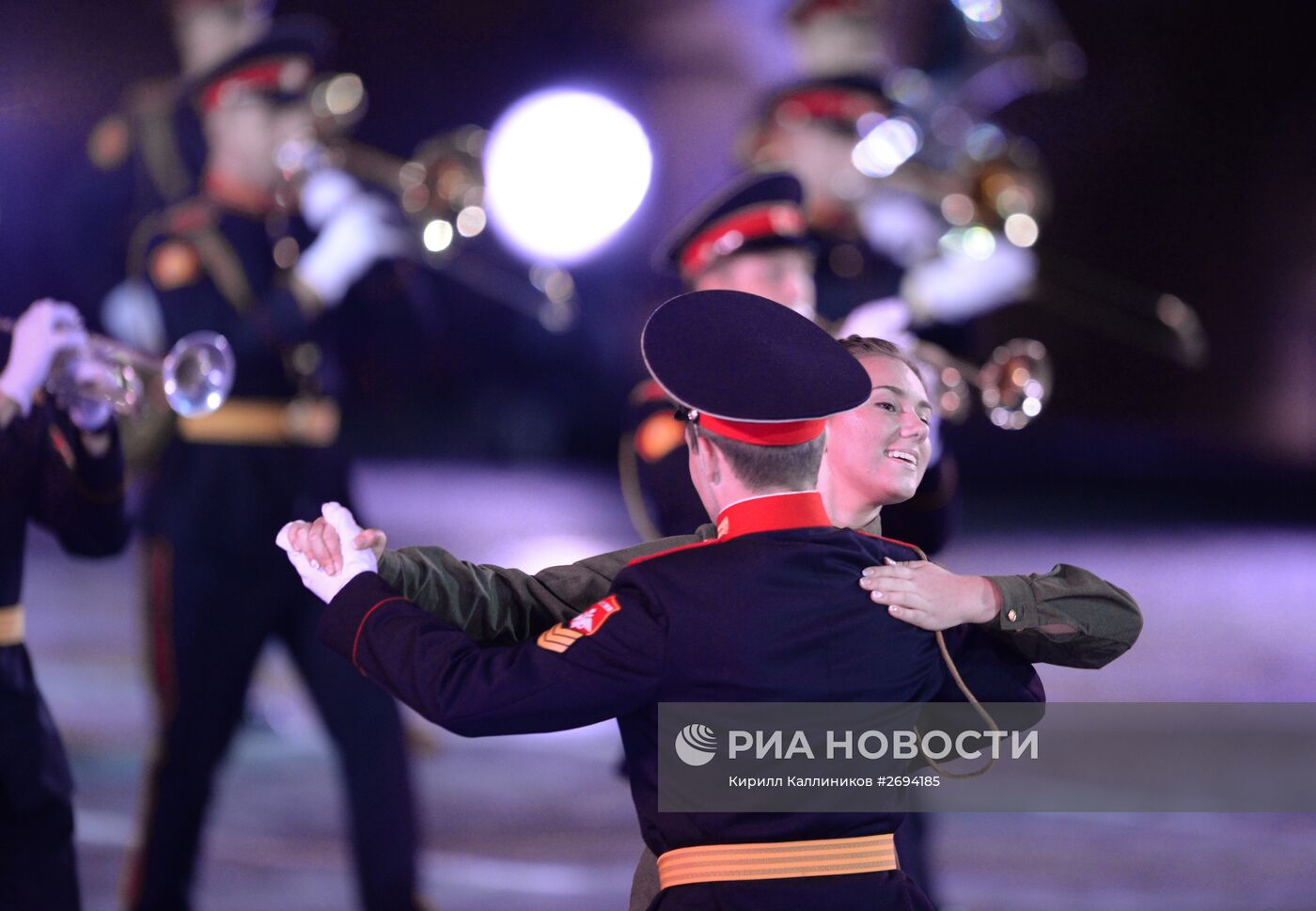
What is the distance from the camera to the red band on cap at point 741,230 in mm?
3213

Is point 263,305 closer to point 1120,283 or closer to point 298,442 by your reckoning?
point 298,442

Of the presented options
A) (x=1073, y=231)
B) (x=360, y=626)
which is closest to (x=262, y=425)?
(x=360, y=626)

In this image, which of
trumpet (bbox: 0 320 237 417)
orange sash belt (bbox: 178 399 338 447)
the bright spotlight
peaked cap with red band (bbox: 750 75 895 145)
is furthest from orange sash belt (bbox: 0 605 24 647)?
the bright spotlight

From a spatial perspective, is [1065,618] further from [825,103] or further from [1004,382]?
[825,103]

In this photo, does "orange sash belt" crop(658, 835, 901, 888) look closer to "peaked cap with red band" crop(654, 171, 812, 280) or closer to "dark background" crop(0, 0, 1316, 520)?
"peaked cap with red band" crop(654, 171, 812, 280)

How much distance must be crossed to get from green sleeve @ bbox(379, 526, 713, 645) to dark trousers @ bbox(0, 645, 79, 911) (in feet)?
2.55

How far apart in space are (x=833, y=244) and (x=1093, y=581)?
6.63 ft

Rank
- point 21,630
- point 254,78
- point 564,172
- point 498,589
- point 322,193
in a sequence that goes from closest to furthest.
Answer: point 498,589 < point 21,630 < point 254,78 < point 322,193 < point 564,172

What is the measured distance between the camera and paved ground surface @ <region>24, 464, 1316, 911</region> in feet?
13.8

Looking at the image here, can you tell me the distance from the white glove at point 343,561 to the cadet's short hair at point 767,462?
0.45 m

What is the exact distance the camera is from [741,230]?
126 inches

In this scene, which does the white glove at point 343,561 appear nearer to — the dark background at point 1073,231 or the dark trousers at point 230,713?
the dark trousers at point 230,713

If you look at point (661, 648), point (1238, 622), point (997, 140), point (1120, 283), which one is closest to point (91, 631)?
point (997, 140)

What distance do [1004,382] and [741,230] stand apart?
2.11 ft
